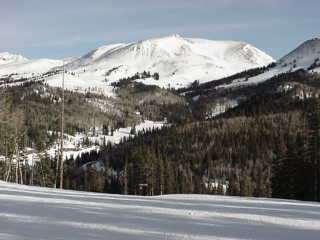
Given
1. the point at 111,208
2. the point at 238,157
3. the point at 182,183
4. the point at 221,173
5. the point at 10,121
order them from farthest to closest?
1. the point at 238,157
2. the point at 221,173
3. the point at 182,183
4. the point at 10,121
5. the point at 111,208

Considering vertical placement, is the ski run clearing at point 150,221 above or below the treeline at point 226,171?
above

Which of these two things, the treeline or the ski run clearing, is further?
the treeline

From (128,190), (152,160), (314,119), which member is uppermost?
(314,119)

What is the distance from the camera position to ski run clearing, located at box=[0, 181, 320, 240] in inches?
435

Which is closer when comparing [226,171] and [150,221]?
[150,221]

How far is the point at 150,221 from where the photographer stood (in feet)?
41.7

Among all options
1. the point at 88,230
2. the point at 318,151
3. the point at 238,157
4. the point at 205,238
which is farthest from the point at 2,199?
the point at 238,157

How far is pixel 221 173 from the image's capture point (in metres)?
175

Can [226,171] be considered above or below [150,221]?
below

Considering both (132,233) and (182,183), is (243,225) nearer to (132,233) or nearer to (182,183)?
(132,233)

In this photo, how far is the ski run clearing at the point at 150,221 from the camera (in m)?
11.0

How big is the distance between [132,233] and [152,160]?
303 feet

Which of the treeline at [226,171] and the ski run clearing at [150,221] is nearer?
the ski run clearing at [150,221]

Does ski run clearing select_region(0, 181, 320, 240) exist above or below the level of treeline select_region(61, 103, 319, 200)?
above
